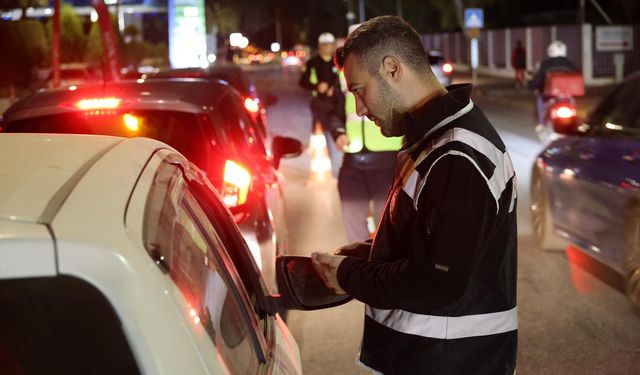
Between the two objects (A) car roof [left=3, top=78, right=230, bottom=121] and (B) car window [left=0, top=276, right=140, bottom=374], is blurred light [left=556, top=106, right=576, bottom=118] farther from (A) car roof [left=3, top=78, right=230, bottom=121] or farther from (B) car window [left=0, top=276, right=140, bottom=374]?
(B) car window [left=0, top=276, right=140, bottom=374]

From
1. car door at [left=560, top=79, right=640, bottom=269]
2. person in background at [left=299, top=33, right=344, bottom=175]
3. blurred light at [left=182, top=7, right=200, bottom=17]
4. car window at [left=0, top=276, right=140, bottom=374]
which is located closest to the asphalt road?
car door at [left=560, top=79, right=640, bottom=269]

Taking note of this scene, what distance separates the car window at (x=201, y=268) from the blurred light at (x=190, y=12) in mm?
40434

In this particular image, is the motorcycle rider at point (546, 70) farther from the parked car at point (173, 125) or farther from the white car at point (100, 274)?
the white car at point (100, 274)

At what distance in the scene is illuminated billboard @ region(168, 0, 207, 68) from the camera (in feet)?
135

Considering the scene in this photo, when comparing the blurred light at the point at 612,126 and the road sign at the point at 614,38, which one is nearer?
the blurred light at the point at 612,126

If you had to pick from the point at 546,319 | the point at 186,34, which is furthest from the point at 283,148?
the point at 186,34

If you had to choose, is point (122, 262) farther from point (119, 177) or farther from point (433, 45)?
point (433, 45)

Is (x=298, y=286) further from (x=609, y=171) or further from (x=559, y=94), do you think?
(x=559, y=94)

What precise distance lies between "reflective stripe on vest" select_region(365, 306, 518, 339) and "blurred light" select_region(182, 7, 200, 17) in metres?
40.6

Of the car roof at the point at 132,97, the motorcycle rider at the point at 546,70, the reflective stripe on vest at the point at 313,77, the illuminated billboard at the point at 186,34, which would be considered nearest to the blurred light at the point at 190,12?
the illuminated billboard at the point at 186,34

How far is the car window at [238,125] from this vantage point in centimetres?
609

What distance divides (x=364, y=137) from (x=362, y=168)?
8.3 inches

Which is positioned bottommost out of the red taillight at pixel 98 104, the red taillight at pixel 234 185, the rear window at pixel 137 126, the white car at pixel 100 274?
the red taillight at pixel 234 185

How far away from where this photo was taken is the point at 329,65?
12.1m
